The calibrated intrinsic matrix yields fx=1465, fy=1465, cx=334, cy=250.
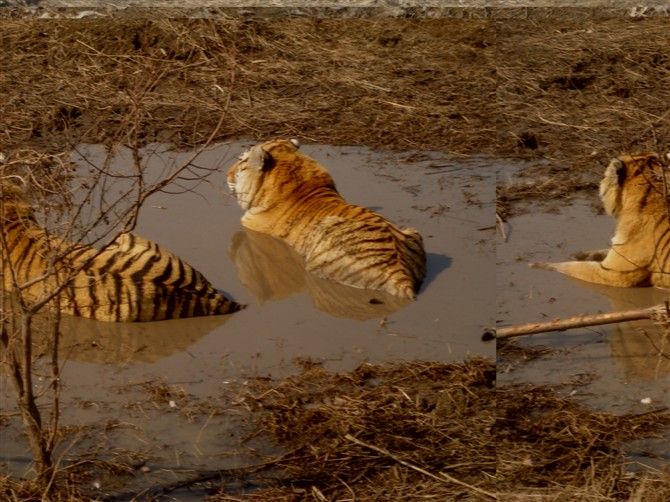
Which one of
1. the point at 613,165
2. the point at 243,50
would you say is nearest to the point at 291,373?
the point at 613,165

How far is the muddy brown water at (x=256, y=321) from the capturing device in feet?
19.2

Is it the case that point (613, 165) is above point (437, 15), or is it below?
below

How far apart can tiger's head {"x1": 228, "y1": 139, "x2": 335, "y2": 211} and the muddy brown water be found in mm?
167

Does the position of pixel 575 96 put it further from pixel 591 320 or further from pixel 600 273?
pixel 591 320

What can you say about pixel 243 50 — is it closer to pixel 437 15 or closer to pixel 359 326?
pixel 437 15

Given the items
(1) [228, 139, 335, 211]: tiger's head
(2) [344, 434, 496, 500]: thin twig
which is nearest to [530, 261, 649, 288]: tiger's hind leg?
(1) [228, 139, 335, 211]: tiger's head

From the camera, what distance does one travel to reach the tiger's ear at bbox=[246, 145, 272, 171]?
845 cm

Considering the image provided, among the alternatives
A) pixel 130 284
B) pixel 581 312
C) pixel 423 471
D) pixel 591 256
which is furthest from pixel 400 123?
pixel 423 471

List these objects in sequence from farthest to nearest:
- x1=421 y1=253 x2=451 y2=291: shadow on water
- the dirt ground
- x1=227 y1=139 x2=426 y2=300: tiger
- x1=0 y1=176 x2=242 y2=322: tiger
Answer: x1=421 y1=253 x2=451 y2=291: shadow on water < x1=227 y1=139 x2=426 y2=300: tiger < x1=0 y1=176 x2=242 y2=322: tiger < the dirt ground

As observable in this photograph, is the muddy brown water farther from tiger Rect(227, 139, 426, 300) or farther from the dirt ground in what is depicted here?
the dirt ground

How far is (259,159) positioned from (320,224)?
92 centimetres

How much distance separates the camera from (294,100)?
9727 mm

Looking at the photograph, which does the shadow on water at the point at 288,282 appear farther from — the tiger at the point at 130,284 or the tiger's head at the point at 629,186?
the tiger's head at the point at 629,186

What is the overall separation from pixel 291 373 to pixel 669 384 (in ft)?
5.25
